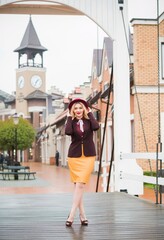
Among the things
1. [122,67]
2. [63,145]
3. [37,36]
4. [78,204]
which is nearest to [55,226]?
[78,204]

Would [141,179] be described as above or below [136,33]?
below

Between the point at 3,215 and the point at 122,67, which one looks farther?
the point at 122,67

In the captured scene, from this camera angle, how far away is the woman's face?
216 inches

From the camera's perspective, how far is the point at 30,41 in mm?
100625

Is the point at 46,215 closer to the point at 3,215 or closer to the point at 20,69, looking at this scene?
the point at 3,215

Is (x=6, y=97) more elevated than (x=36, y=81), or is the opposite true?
(x=36, y=81)

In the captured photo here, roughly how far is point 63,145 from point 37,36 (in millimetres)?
60258

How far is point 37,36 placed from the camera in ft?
341

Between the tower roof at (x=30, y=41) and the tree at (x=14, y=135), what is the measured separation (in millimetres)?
47521

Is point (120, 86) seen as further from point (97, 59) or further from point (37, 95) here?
point (37, 95)

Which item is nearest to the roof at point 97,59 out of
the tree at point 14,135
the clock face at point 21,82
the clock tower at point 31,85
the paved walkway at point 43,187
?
the paved walkway at point 43,187

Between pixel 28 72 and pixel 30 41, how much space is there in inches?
318

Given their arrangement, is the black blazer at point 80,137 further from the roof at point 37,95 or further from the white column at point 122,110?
the roof at point 37,95

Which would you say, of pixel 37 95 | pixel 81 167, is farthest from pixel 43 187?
pixel 37 95
